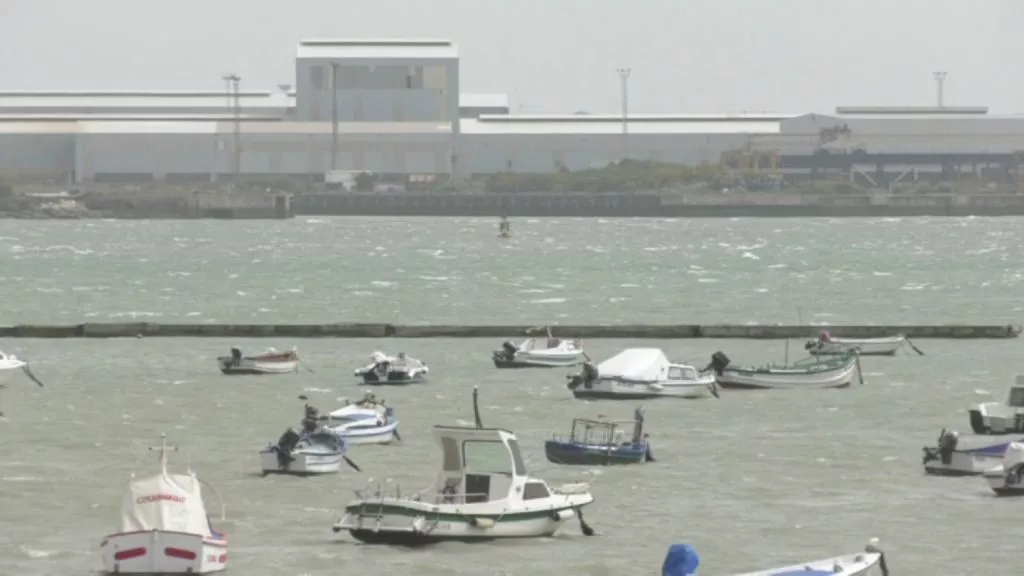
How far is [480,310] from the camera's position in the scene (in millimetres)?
101125

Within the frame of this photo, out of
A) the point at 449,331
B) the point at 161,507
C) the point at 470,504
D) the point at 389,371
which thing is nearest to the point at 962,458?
the point at 470,504

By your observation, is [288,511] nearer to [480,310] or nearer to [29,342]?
[29,342]

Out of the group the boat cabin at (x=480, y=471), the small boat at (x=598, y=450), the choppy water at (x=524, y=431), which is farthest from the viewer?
the small boat at (x=598, y=450)

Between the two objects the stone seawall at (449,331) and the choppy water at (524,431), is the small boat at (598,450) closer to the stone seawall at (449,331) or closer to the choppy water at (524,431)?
the choppy water at (524,431)

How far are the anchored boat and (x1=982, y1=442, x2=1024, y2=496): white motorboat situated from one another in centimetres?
208

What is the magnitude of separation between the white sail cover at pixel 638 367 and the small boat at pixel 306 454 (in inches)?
578

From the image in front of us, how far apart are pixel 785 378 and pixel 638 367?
491 cm

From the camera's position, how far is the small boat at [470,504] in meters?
36.1

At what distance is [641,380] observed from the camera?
58.3m

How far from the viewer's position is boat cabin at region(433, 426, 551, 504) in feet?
120

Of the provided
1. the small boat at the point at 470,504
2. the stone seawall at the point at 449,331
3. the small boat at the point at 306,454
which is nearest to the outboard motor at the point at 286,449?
the small boat at the point at 306,454

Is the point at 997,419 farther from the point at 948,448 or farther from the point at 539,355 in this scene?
the point at 539,355

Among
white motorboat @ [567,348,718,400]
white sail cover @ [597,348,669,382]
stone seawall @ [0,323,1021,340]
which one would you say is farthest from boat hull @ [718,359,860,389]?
stone seawall @ [0,323,1021,340]

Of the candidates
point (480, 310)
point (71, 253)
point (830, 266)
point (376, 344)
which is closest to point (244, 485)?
point (376, 344)
